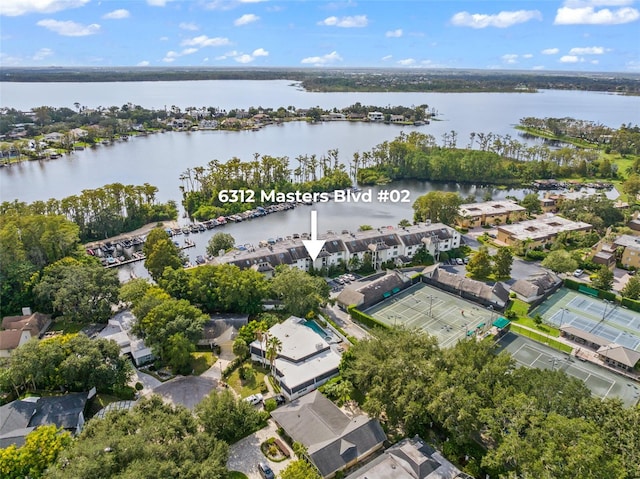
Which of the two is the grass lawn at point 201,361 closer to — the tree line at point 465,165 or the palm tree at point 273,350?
the palm tree at point 273,350

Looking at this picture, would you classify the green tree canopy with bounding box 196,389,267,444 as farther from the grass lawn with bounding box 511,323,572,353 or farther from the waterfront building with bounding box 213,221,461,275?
the grass lawn with bounding box 511,323,572,353

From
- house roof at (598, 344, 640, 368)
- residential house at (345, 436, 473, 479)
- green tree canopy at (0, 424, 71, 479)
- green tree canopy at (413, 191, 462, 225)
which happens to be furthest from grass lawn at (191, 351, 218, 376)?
green tree canopy at (413, 191, 462, 225)

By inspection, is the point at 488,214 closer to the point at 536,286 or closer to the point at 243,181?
the point at 536,286

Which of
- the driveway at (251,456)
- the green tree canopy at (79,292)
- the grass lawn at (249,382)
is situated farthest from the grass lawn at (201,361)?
the green tree canopy at (79,292)

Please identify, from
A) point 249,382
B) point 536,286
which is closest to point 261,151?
point 536,286

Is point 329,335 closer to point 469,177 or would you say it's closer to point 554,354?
point 554,354

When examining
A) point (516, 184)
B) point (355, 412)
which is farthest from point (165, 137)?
point (355, 412)

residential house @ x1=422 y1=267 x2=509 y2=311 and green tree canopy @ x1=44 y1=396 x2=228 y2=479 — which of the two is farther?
residential house @ x1=422 y1=267 x2=509 y2=311
